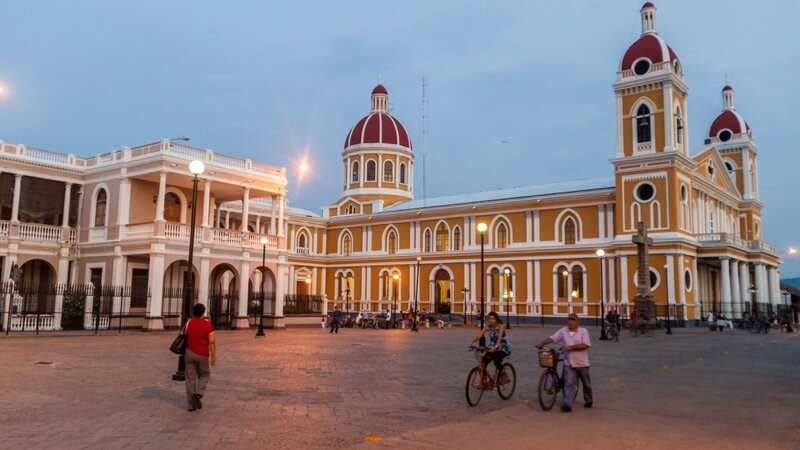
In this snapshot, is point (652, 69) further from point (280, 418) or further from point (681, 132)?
point (280, 418)

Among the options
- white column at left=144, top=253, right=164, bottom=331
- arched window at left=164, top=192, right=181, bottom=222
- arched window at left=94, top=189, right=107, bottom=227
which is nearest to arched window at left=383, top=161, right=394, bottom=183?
arched window at left=164, top=192, right=181, bottom=222

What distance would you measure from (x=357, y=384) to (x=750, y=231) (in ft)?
183

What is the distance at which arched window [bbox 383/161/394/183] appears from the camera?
215 ft

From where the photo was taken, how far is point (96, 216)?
33.5 m

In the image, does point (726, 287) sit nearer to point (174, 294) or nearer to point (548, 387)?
point (174, 294)

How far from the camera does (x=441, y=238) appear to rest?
56781 mm

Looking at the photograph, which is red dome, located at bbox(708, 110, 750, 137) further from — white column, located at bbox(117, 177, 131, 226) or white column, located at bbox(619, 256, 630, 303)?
white column, located at bbox(117, 177, 131, 226)

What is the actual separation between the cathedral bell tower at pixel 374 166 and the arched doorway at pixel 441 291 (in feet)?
35.8

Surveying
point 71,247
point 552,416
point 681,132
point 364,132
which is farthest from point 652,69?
point 552,416

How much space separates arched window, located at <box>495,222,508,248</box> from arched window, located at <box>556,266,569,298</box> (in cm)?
544

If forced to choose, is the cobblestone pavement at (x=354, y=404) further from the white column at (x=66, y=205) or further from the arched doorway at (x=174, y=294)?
the white column at (x=66, y=205)

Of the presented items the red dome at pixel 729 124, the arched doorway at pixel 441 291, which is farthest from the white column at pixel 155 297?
the red dome at pixel 729 124

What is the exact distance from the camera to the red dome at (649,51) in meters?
45.7

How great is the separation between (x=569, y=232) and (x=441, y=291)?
13420 millimetres
